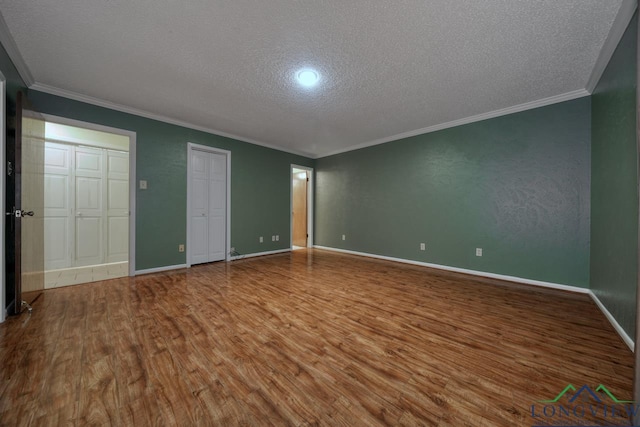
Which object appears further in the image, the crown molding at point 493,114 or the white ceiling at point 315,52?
the crown molding at point 493,114

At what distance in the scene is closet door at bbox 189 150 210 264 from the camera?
13.7 ft

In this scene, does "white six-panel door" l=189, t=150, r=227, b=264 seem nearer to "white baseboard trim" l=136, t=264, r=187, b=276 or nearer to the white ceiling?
"white baseboard trim" l=136, t=264, r=187, b=276

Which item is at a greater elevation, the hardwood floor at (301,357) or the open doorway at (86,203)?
the open doorway at (86,203)

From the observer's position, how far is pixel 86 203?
13.5 ft

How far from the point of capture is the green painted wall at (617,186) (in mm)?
1754

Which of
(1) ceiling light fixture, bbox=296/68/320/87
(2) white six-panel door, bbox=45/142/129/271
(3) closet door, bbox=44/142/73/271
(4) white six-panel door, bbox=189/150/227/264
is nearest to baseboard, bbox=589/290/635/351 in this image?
(1) ceiling light fixture, bbox=296/68/320/87

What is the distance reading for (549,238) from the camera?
3072mm

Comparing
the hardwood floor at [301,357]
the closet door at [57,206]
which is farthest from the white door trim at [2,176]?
the closet door at [57,206]

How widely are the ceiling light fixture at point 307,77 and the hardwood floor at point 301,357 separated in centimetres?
250

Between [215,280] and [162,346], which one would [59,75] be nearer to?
[215,280]

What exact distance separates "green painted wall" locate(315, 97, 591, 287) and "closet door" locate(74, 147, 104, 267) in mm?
5097

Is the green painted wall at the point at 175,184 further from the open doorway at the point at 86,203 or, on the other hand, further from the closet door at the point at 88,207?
the closet door at the point at 88,207

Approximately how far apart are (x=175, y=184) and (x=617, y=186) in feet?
17.8

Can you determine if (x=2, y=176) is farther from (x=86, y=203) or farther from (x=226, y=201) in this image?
(x=226, y=201)
